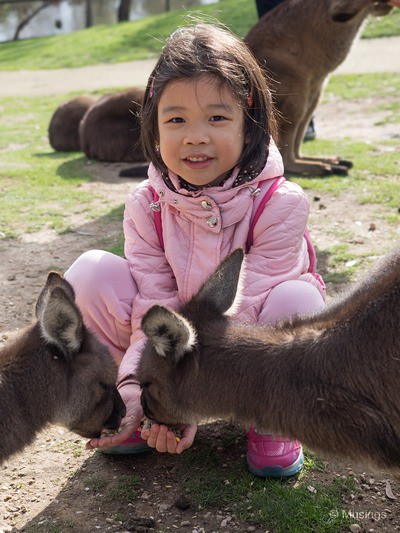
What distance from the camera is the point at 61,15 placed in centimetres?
2970

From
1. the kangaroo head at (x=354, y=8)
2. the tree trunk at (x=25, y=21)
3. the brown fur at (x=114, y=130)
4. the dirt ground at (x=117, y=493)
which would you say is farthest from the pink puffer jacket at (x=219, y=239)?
the tree trunk at (x=25, y=21)

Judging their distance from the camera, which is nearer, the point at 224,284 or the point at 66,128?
the point at 224,284

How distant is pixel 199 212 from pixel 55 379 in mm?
965

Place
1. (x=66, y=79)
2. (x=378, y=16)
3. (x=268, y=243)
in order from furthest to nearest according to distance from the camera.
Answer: (x=66, y=79), (x=378, y=16), (x=268, y=243)

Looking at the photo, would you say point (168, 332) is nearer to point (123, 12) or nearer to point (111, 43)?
point (111, 43)

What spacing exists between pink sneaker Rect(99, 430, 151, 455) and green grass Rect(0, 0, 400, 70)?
13626 mm

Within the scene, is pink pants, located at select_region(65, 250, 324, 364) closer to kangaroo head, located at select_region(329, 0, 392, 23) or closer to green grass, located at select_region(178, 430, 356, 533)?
green grass, located at select_region(178, 430, 356, 533)

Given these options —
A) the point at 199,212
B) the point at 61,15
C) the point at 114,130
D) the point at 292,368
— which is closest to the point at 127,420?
the point at 292,368

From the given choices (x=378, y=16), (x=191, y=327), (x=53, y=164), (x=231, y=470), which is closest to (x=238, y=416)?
(x=191, y=327)

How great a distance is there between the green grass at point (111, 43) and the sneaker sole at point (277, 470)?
44.7 feet

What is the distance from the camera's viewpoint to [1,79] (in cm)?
1686

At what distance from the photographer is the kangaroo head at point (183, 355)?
8.33ft

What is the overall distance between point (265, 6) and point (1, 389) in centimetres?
594

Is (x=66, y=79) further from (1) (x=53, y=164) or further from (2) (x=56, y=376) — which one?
(2) (x=56, y=376)
